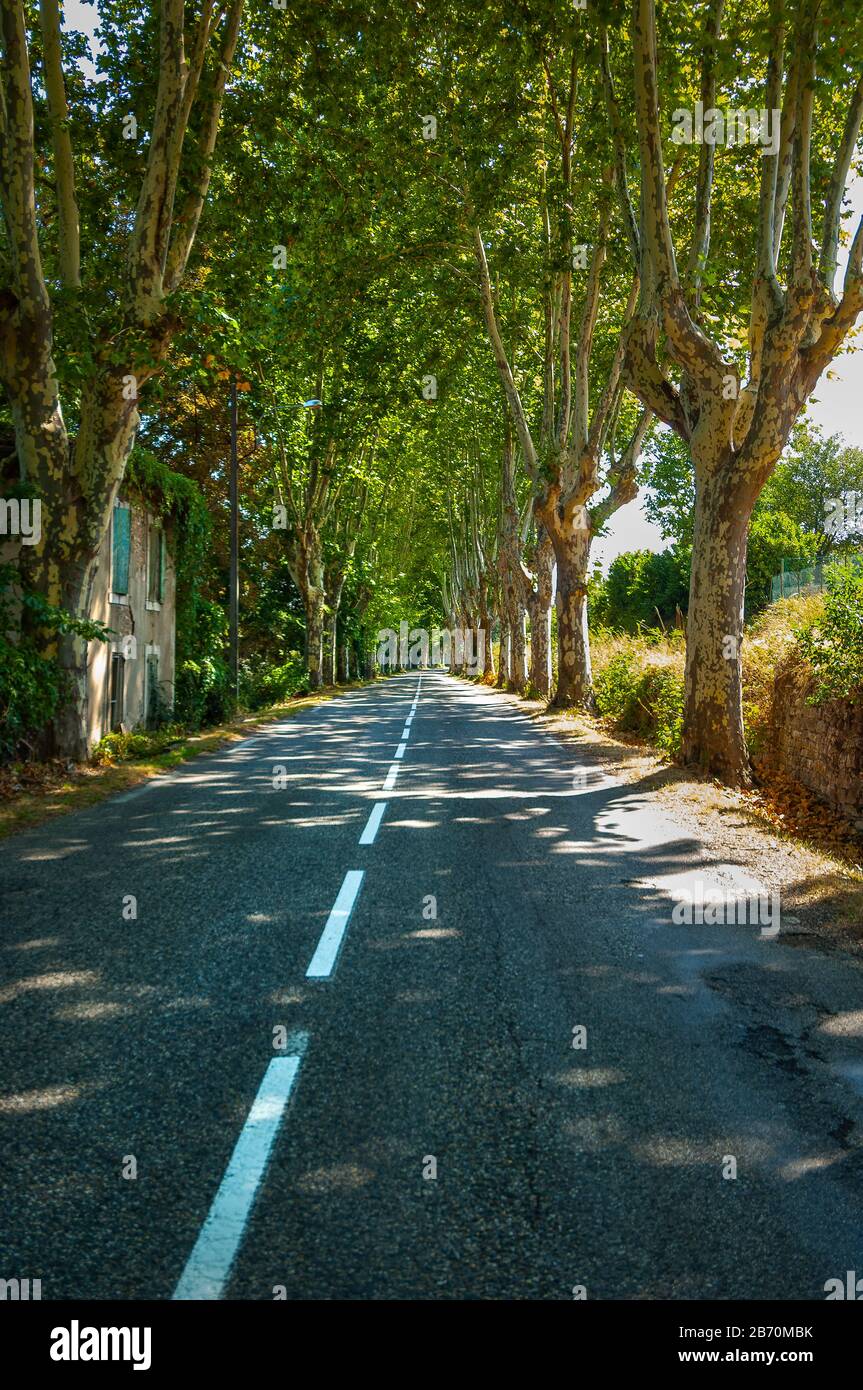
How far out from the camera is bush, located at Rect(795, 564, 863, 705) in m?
11.2

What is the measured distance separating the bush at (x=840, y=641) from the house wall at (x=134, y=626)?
12764 mm

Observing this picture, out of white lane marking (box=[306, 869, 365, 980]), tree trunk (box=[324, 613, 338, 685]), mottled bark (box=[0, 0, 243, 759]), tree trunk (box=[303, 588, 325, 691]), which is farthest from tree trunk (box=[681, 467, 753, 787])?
tree trunk (box=[324, 613, 338, 685])

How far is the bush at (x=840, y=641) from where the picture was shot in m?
11.2

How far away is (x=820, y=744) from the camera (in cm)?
1241

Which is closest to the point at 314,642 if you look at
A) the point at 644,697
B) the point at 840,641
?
the point at 644,697

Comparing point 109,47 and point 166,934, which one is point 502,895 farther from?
point 109,47

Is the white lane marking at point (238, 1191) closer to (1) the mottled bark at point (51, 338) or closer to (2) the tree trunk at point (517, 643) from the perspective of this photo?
(1) the mottled bark at point (51, 338)

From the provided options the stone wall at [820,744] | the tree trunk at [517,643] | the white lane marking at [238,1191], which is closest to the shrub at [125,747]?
the stone wall at [820,744]

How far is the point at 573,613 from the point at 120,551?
10.4 metres

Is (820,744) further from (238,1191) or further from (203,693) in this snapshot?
(203,693)

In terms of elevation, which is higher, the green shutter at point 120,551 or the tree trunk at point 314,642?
the green shutter at point 120,551

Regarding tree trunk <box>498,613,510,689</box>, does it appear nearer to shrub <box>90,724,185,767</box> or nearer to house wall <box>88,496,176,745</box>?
house wall <box>88,496,176,745</box>

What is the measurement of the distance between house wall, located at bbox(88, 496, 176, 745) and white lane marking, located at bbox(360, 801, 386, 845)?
9.58m
